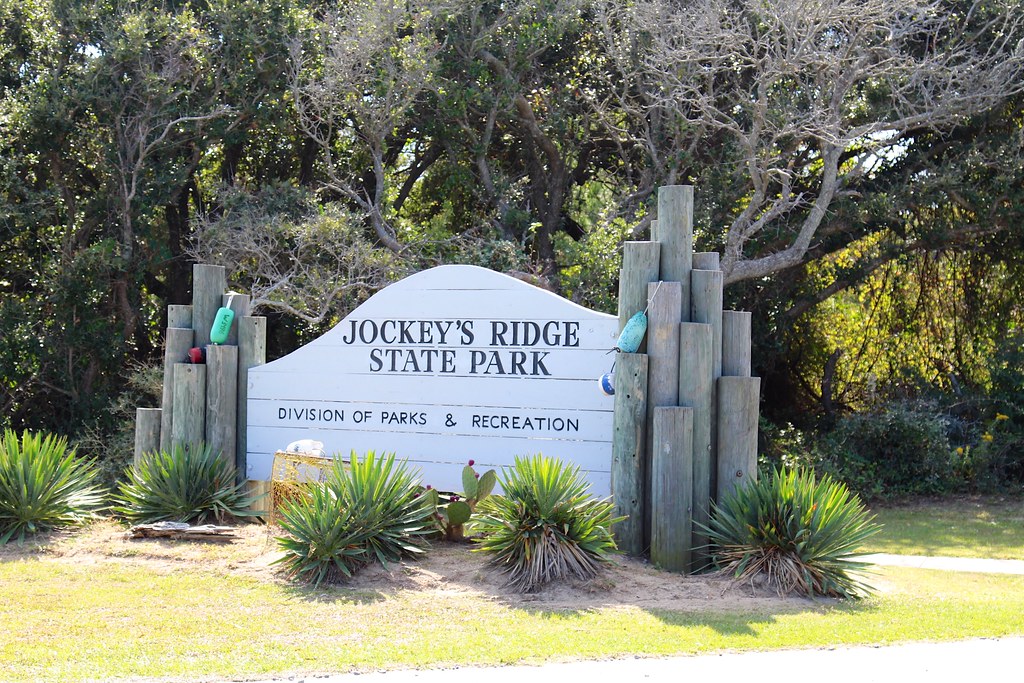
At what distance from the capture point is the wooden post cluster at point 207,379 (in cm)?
1050

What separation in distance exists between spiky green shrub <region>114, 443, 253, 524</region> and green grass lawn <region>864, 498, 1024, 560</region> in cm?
614

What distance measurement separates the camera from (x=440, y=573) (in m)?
8.28

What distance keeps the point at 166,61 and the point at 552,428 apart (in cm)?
932

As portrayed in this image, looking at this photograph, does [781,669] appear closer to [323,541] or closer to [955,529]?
[323,541]

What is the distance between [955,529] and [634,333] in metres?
5.99

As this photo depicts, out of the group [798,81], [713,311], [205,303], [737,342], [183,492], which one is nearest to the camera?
[713,311]

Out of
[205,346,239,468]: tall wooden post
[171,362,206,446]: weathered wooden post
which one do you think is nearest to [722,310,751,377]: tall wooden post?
[205,346,239,468]: tall wooden post

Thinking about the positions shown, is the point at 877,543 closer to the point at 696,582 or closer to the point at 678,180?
the point at 696,582

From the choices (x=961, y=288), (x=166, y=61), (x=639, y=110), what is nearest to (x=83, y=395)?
(x=166, y=61)

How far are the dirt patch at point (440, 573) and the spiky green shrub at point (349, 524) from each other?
135 millimetres

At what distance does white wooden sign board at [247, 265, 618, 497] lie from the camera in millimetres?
9242

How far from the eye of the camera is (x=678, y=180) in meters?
16.3

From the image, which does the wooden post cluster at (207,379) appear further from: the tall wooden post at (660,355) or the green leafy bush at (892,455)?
the green leafy bush at (892,455)

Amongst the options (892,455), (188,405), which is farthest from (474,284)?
(892,455)
